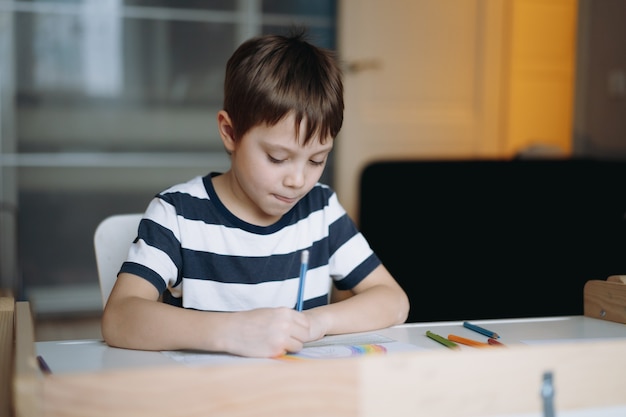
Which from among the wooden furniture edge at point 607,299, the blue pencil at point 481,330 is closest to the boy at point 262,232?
the blue pencil at point 481,330

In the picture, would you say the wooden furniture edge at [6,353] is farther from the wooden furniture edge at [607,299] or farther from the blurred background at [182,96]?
the blurred background at [182,96]

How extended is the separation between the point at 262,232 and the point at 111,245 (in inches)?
11.4

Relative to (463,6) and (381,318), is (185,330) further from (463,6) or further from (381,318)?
(463,6)

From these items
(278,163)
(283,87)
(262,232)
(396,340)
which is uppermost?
(283,87)

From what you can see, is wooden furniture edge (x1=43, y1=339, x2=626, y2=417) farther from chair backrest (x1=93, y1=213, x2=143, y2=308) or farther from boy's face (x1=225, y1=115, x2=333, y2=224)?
chair backrest (x1=93, y1=213, x2=143, y2=308)

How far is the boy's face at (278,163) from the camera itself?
1095 mm

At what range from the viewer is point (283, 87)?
112 cm

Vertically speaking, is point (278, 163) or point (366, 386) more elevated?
point (278, 163)

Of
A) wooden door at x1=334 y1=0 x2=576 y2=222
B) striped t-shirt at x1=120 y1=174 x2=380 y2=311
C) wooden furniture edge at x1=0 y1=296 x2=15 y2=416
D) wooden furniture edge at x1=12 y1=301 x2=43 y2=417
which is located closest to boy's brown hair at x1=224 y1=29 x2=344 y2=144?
striped t-shirt at x1=120 y1=174 x2=380 y2=311

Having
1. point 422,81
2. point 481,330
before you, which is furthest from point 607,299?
point 422,81

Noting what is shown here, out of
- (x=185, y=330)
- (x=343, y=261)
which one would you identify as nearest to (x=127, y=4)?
(x=343, y=261)

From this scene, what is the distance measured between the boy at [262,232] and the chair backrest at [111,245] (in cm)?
13

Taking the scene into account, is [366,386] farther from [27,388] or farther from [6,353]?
[6,353]

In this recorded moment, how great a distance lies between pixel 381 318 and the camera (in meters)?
1.13
